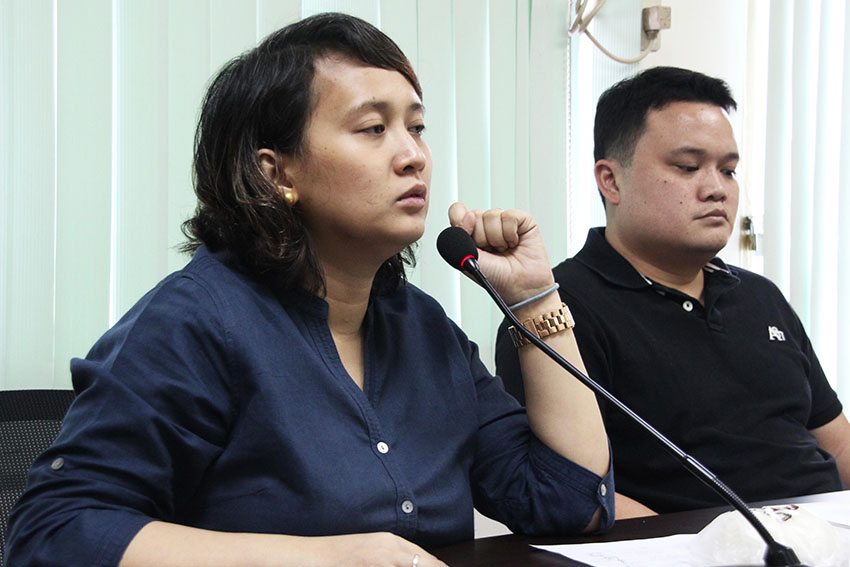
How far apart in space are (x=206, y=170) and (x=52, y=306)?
64 centimetres

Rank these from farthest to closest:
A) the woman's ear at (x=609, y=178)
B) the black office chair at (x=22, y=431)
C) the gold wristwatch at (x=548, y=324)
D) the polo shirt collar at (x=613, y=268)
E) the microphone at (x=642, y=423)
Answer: the woman's ear at (x=609, y=178) → the polo shirt collar at (x=613, y=268) → the gold wristwatch at (x=548, y=324) → the black office chair at (x=22, y=431) → the microphone at (x=642, y=423)

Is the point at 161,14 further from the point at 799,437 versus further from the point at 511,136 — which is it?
the point at 799,437

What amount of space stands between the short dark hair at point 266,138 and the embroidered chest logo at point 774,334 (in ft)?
3.36

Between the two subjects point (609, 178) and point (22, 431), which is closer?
point (22, 431)

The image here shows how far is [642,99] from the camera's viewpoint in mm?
1881

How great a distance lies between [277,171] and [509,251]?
0.37m

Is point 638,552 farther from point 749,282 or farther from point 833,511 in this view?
point 749,282

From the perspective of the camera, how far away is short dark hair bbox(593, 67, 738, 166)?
1868mm

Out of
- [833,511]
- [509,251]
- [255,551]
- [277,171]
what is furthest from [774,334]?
[255,551]

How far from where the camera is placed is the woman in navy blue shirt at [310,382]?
869 mm

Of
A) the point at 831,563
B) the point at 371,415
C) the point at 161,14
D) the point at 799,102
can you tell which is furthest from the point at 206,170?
the point at 799,102

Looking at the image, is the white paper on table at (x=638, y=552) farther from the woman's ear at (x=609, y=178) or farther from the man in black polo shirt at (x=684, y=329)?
the woman's ear at (x=609, y=178)

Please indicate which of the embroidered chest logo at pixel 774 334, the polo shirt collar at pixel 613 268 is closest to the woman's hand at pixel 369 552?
the polo shirt collar at pixel 613 268

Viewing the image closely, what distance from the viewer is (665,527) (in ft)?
3.59
